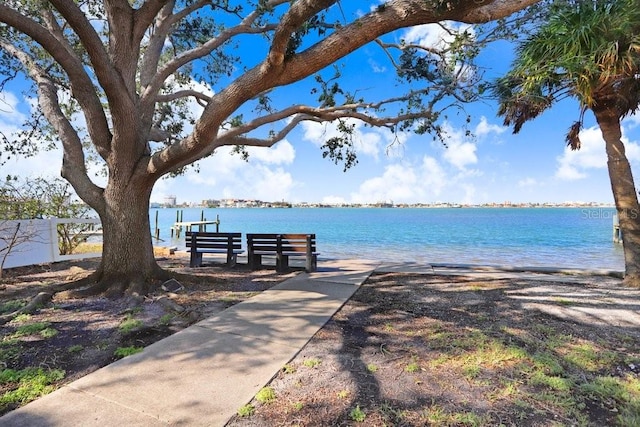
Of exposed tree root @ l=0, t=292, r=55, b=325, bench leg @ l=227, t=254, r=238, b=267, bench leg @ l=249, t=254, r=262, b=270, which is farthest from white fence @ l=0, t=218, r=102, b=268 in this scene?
bench leg @ l=249, t=254, r=262, b=270

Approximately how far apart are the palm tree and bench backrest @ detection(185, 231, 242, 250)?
25.4ft

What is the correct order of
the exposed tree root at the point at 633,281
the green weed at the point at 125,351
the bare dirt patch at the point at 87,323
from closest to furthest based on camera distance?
1. the bare dirt patch at the point at 87,323
2. the green weed at the point at 125,351
3. the exposed tree root at the point at 633,281

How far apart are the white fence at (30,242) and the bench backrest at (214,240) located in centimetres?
349

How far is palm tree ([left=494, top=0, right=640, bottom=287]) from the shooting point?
5895 millimetres

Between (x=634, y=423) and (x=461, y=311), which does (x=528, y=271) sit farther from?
(x=634, y=423)

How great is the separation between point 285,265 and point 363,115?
4.44 meters

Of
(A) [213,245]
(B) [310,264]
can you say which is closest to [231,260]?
(A) [213,245]

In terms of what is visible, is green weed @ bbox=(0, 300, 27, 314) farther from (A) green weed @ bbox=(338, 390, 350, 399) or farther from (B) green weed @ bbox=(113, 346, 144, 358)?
(A) green weed @ bbox=(338, 390, 350, 399)

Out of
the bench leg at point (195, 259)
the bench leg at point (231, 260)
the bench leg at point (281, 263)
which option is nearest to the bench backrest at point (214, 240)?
the bench leg at point (195, 259)

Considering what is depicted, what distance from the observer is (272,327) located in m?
4.51

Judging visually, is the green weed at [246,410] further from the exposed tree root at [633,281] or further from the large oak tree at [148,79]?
the exposed tree root at [633,281]

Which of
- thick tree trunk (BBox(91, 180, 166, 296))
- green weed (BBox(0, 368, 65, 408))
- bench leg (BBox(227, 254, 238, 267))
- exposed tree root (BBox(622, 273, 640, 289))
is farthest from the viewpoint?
bench leg (BBox(227, 254, 238, 267))

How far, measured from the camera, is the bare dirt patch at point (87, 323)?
3396 mm

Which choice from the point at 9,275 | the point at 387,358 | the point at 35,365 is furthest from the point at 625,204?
the point at 9,275
